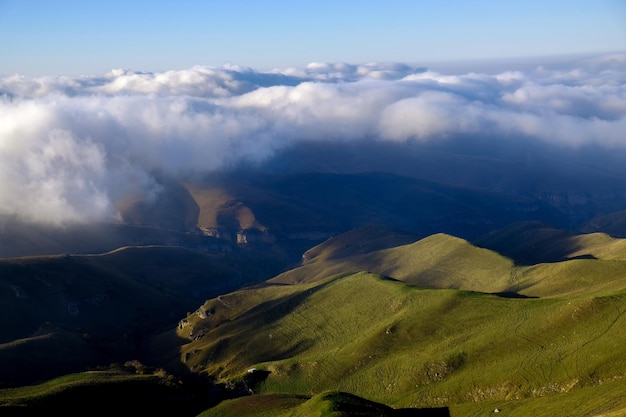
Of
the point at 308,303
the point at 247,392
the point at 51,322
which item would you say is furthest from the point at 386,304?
the point at 51,322

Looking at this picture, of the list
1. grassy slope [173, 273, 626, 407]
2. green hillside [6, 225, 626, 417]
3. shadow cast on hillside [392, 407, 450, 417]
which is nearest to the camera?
green hillside [6, 225, 626, 417]

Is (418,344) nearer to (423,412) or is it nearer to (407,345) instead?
(407,345)

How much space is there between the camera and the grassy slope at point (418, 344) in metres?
Answer: 101

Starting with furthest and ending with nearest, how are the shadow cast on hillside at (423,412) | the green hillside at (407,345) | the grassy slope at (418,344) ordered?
1. the grassy slope at (418,344)
2. the shadow cast on hillside at (423,412)
3. the green hillside at (407,345)

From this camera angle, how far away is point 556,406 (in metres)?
86.3

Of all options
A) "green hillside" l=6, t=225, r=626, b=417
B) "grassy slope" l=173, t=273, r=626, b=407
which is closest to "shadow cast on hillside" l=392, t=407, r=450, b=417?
"green hillside" l=6, t=225, r=626, b=417

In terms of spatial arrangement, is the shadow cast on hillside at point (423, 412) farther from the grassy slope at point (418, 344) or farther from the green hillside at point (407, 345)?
the grassy slope at point (418, 344)

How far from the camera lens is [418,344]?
127 metres

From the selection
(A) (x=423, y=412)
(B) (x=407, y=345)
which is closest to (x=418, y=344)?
(B) (x=407, y=345)

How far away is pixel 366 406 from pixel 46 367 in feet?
286

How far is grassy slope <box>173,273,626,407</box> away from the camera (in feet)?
332

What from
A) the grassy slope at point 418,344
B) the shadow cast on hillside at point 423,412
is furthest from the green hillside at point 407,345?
the shadow cast on hillside at point 423,412

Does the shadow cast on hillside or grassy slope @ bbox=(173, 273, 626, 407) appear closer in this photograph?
the shadow cast on hillside

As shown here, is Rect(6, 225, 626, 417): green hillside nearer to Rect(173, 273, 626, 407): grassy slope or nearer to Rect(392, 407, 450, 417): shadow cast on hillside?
Rect(173, 273, 626, 407): grassy slope
